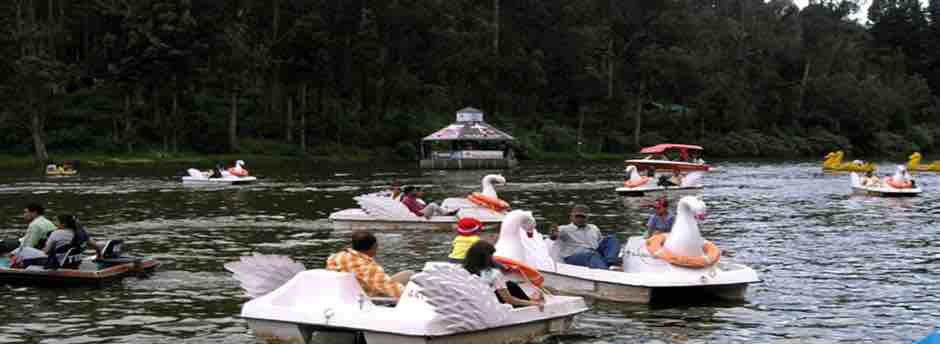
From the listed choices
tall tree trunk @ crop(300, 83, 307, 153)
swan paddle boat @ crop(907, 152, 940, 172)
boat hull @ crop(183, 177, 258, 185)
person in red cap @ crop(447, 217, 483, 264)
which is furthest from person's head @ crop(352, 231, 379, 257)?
tall tree trunk @ crop(300, 83, 307, 153)

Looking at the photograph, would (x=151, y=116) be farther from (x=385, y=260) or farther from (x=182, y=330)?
(x=182, y=330)

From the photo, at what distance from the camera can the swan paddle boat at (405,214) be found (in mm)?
28922

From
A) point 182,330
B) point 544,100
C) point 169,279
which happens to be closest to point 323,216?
point 169,279

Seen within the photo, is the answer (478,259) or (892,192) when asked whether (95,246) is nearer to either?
(478,259)

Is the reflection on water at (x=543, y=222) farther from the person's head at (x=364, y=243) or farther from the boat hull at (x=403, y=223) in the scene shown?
the person's head at (x=364, y=243)

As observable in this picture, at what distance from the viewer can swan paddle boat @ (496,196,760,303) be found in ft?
54.2

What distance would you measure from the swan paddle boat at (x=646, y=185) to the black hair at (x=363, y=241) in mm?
32753

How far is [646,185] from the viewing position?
153 ft

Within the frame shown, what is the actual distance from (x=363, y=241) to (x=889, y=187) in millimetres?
35591

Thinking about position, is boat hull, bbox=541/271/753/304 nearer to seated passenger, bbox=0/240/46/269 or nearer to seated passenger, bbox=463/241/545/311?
seated passenger, bbox=463/241/545/311

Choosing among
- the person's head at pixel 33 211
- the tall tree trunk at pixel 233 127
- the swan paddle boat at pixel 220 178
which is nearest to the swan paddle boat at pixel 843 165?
the swan paddle boat at pixel 220 178

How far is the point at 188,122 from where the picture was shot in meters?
82.4

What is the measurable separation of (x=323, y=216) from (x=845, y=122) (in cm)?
9426

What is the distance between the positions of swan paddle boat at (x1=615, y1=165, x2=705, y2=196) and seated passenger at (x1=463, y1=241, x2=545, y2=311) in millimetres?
32480
